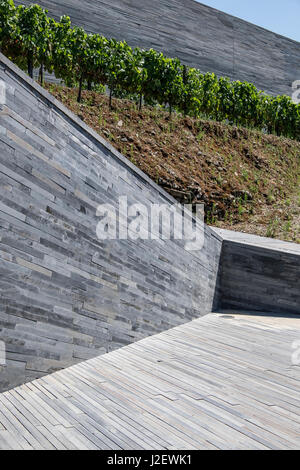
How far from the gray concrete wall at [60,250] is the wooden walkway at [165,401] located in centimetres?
26

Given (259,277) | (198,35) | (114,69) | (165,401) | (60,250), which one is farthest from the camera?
(198,35)

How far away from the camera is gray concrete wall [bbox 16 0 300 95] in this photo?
12.6 metres

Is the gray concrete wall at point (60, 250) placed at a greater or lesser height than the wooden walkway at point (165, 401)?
greater

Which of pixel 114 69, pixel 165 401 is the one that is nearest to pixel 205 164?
pixel 114 69

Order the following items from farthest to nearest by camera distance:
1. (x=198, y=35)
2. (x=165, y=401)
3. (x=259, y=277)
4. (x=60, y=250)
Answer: (x=198, y=35) → (x=259, y=277) → (x=60, y=250) → (x=165, y=401)

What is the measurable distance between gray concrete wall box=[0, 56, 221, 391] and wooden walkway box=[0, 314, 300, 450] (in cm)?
26

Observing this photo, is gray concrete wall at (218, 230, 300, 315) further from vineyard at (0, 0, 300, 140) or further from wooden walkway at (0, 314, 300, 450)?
vineyard at (0, 0, 300, 140)

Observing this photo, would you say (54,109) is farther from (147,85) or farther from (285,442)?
(147,85)

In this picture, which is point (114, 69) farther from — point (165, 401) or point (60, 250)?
point (165, 401)

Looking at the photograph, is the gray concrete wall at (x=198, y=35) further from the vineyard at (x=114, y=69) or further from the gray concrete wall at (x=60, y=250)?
the gray concrete wall at (x=60, y=250)

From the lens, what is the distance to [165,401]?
348 centimetres

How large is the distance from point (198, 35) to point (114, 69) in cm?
641

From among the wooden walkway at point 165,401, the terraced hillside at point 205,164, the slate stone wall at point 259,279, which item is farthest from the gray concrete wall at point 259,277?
the wooden walkway at point 165,401

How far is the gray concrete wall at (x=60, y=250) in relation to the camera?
11.9ft
